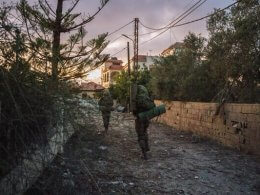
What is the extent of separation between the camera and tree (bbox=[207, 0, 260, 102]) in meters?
11.9

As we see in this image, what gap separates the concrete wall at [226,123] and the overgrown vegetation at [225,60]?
589 mm

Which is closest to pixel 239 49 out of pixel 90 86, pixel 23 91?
pixel 90 86

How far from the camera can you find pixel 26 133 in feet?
10.9

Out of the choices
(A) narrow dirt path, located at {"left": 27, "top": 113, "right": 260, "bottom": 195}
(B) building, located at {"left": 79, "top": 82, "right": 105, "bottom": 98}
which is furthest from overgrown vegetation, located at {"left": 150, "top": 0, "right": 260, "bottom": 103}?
(B) building, located at {"left": 79, "top": 82, "right": 105, "bottom": 98}

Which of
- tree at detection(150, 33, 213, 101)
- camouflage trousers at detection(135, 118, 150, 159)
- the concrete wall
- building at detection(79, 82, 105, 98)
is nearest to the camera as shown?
building at detection(79, 82, 105, 98)

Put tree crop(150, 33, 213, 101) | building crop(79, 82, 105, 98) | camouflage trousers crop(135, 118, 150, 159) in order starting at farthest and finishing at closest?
1. tree crop(150, 33, 213, 101)
2. camouflage trousers crop(135, 118, 150, 159)
3. building crop(79, 82, 105, 98)

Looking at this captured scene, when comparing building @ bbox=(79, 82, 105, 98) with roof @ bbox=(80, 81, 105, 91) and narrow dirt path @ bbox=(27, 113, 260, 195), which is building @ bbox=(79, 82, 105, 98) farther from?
narrow dirt path @ bbox=(27, 113, 260, 195)

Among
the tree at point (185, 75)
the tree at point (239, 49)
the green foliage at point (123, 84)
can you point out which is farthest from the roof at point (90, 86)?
the green foliage at point (123, 84)

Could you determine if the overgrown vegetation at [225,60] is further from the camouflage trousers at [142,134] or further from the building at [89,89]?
the building at [89,89]

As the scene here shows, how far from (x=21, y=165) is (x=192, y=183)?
358 centimetres

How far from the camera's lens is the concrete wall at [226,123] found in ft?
29.2

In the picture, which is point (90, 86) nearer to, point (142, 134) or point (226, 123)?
point (142, 134)

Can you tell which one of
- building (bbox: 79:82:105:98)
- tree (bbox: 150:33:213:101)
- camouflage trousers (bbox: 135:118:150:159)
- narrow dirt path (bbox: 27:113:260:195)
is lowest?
narrow dirt path (bbox: 27:113:260:195)

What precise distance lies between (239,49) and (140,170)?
7.18m
